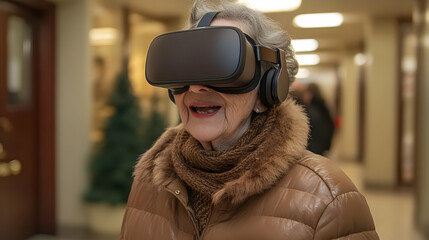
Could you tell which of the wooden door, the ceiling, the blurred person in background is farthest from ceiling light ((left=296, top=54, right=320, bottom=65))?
the wooden door

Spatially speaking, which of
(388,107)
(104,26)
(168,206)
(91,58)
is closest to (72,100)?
(91,58)

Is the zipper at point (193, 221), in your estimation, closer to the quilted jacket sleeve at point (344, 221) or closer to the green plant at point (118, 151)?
the quilted jacket sleeve at point (344, 221)

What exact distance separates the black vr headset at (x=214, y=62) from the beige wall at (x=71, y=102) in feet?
11.6

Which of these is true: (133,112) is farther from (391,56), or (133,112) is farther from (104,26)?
(391,56)

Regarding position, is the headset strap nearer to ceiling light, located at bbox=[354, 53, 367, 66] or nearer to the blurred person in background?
the blurred person in background

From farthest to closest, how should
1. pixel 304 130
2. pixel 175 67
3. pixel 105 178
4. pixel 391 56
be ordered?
1. pixel 391 56
2. pixel 105 178
3. pixel 304 130
4. pixel 175 67

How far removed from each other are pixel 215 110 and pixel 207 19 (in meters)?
0.22

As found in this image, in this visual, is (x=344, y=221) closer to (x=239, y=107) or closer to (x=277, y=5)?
(x=239, y=107)

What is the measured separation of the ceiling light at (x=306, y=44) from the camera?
9.43m

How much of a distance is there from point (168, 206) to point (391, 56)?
6.47 metres

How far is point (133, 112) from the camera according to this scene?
4.38 metres

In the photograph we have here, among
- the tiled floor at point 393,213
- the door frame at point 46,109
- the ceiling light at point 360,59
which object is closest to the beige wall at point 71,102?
the door frame at point 46,109

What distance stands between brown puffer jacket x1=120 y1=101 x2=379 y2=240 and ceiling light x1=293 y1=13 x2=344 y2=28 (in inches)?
226

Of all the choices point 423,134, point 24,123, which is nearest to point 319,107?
point 423,134
